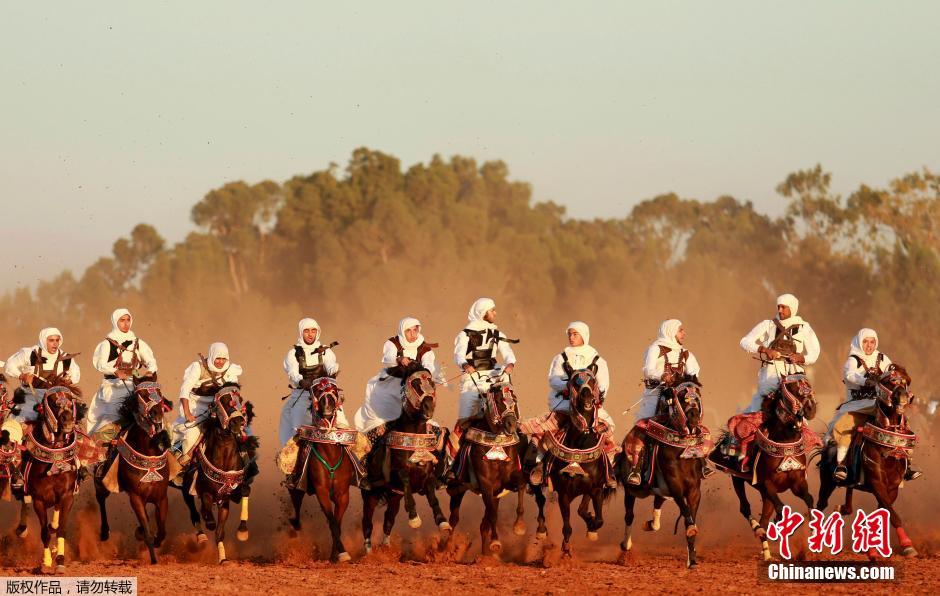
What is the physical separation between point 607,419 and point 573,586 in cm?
353

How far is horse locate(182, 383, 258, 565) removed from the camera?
2316cm

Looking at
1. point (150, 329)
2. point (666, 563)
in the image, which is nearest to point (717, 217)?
point (150, 329)

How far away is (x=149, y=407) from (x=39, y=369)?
2.75 metres

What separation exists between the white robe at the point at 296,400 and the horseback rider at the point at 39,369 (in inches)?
133

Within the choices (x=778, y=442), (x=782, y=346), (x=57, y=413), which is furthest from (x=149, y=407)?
(x=782, y=346)

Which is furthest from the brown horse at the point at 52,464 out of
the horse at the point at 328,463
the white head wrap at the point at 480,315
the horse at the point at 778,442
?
the horse at the point at 778,442

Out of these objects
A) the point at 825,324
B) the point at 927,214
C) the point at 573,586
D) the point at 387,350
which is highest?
the point at 927,214

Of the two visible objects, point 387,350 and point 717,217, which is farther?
point 717,217

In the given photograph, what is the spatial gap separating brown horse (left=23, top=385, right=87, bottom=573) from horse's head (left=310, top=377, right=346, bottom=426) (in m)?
3.55

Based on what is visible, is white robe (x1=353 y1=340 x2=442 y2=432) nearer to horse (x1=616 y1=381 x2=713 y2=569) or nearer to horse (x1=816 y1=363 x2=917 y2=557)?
horse (x1=616 y1=381 x2=713 y2=569)

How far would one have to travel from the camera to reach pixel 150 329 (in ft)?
225

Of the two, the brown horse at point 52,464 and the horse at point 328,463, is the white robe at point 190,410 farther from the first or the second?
the brown horse at point 52,464

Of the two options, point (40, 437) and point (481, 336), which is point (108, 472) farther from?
point (481, 336)

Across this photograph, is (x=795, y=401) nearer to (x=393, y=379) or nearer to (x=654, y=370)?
(x=654, y=370)
